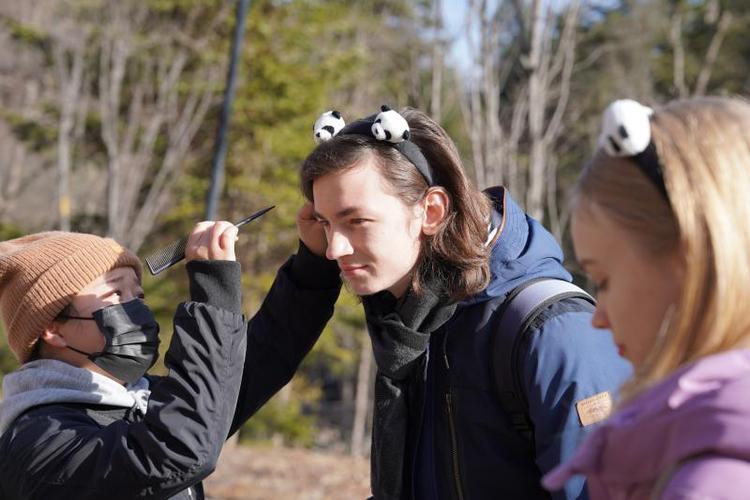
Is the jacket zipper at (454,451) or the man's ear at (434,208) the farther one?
the man's ear at (434,208)

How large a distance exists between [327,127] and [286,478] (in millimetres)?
7373

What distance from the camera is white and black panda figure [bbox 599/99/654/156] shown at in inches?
54.9

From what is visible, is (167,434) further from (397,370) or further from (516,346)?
(516,346)

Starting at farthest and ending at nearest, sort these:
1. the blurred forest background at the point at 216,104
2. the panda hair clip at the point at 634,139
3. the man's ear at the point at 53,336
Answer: the blurred forest background at the point at 216,104 → the man's ear at the point at 53,336 → the panda hair clip at the point at 634,139

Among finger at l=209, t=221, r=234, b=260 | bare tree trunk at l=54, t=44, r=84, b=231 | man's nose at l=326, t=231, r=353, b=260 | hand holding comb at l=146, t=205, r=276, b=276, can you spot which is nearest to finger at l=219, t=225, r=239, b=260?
finger at l=209, t=221, r=234, b=260

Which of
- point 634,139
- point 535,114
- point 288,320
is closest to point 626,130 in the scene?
point 634,139

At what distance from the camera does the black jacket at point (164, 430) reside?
2025 mm

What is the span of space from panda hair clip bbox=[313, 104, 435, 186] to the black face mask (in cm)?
68

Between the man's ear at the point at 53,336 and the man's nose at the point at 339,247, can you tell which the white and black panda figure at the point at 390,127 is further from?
the man's ear at the point at 53,336

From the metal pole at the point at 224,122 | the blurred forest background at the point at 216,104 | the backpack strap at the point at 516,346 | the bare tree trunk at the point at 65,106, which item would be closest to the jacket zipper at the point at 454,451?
the backpack strap at the point at 516,346

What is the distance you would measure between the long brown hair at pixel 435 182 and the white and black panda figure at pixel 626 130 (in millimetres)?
860

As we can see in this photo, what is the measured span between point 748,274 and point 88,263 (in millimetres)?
1734

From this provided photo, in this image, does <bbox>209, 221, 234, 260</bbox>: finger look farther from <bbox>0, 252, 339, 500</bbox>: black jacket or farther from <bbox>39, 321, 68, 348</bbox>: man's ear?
<bbox>39, 321, 68, 348</bbox>: man's ear

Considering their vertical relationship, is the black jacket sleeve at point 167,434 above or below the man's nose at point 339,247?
below
